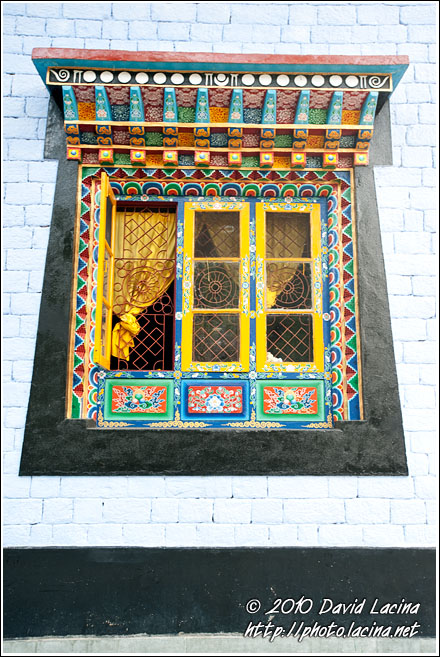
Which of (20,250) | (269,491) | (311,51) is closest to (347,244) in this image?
(311,51)

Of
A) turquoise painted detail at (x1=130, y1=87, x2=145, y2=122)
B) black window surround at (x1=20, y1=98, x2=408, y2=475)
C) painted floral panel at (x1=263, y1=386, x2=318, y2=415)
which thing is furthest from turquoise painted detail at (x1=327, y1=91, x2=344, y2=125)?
painted floral panel at (x1=263, y1=386, x2=318, y2=415)

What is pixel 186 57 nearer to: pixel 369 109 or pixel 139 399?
pixel 369 109

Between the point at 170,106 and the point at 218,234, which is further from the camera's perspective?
the point at 218,234

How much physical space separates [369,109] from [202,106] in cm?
122

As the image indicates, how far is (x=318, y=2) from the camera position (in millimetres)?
4148

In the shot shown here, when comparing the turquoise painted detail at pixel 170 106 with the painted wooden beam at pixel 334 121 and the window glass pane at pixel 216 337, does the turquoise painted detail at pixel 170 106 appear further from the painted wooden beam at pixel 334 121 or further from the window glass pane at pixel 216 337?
the window glass pane at pixel 216 337

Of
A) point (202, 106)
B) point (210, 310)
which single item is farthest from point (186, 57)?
point (210, 310)

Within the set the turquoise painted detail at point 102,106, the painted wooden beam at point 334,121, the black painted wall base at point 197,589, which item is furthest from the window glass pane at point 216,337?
the turquoise painted detail at point 102,106

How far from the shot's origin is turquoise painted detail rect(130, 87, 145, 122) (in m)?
3.57

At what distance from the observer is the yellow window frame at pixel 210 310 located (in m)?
3.78

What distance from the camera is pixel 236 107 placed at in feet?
12.0

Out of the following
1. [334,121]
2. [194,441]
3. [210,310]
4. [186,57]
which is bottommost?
[194,441]

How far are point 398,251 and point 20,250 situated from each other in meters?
2.82

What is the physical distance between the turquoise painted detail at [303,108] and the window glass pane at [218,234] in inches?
33.1
